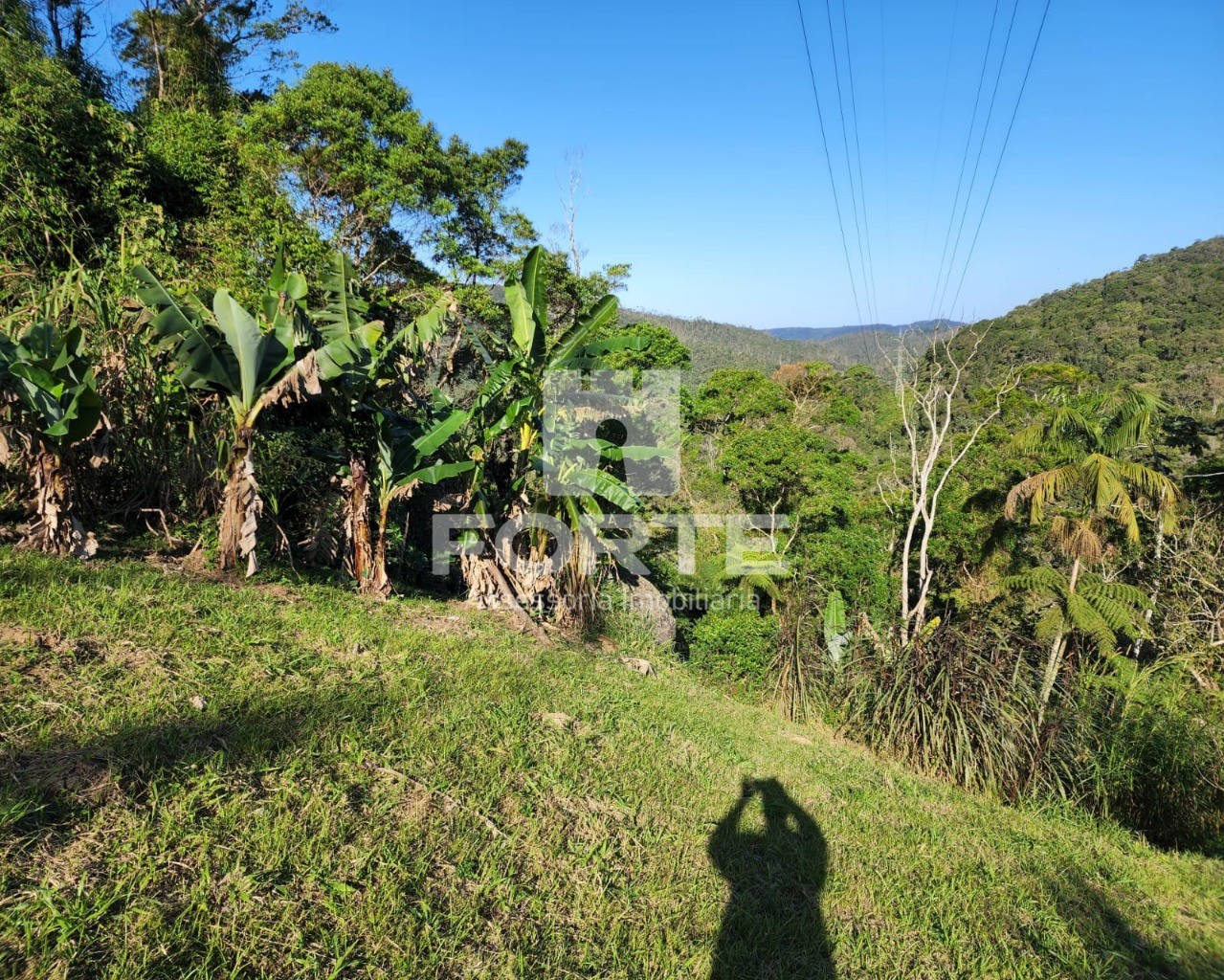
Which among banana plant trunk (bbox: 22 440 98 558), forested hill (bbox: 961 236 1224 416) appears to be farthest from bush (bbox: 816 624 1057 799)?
forested hill (bbox: 961 236 1224 416)

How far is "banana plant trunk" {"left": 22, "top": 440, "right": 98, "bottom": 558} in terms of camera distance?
4.73m

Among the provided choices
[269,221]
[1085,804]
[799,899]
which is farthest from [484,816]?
[269,221]

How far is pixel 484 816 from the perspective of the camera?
3131mm

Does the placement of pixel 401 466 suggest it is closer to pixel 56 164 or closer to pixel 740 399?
pixel 56 164

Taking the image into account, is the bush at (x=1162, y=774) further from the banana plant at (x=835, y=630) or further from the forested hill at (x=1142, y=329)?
the forested hill at (x=1142, y=329)

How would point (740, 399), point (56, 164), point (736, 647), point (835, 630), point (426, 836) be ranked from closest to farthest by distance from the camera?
point (426, 836) → point (835, 630) → point (736, 647) → point (56, 164) → point (740, 399)

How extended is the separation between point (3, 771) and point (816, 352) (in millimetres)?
85141

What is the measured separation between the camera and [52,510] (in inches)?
187

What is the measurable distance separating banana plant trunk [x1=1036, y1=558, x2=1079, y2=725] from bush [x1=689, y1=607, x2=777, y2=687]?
2.85 meters

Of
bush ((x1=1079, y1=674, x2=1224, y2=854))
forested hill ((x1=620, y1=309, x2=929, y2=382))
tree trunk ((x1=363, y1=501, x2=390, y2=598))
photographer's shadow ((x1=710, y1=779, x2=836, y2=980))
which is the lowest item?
bush ((x1=1079, y1=674, x2=1224, y2=854))

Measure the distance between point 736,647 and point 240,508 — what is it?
6310 millimetres

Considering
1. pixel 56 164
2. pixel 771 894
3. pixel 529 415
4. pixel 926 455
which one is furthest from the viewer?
pixel 926 455

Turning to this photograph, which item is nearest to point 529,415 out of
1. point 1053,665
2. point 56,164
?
point 1053,665

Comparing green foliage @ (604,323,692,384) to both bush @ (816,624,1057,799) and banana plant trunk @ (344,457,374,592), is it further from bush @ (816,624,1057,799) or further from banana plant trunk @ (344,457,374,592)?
banana plant trunk @ (344,457,374,592)
